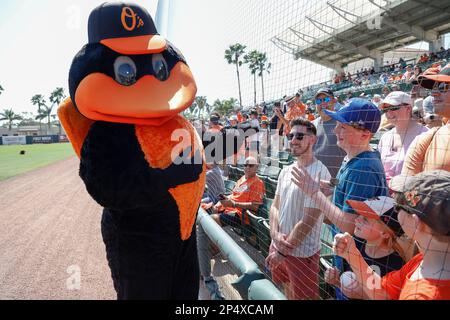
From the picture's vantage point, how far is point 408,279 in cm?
119

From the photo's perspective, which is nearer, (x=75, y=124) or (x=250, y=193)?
(x=75, y=124)

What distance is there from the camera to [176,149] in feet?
4.33

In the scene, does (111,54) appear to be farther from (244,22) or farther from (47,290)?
(47,290)

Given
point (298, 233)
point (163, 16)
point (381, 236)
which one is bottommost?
point (298, 233)

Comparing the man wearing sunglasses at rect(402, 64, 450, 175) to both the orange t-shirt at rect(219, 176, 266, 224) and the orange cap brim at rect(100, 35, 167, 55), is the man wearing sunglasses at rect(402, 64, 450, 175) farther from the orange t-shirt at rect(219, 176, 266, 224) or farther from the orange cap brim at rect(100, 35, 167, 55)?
the orange t-shirt at rect(219, 176, 266, 224)

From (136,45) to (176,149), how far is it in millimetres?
454

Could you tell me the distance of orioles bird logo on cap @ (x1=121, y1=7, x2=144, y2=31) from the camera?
1340mm

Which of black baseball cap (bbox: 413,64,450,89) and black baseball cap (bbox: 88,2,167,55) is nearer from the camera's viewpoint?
black baseball cap (bbox: 88,2,167,55)

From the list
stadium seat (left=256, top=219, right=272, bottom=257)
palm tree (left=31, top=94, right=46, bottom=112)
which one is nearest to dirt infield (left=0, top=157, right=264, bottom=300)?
stadium seat (left=256, top=219, right=272, bottom=257)

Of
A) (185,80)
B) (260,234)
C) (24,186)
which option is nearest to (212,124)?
(260,234)

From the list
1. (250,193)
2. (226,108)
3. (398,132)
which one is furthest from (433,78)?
(226,108)

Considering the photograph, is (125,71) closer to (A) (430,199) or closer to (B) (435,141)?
(A) (430,199)

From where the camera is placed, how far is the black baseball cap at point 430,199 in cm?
105

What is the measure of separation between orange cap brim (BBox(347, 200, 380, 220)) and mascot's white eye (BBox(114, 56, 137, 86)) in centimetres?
114
